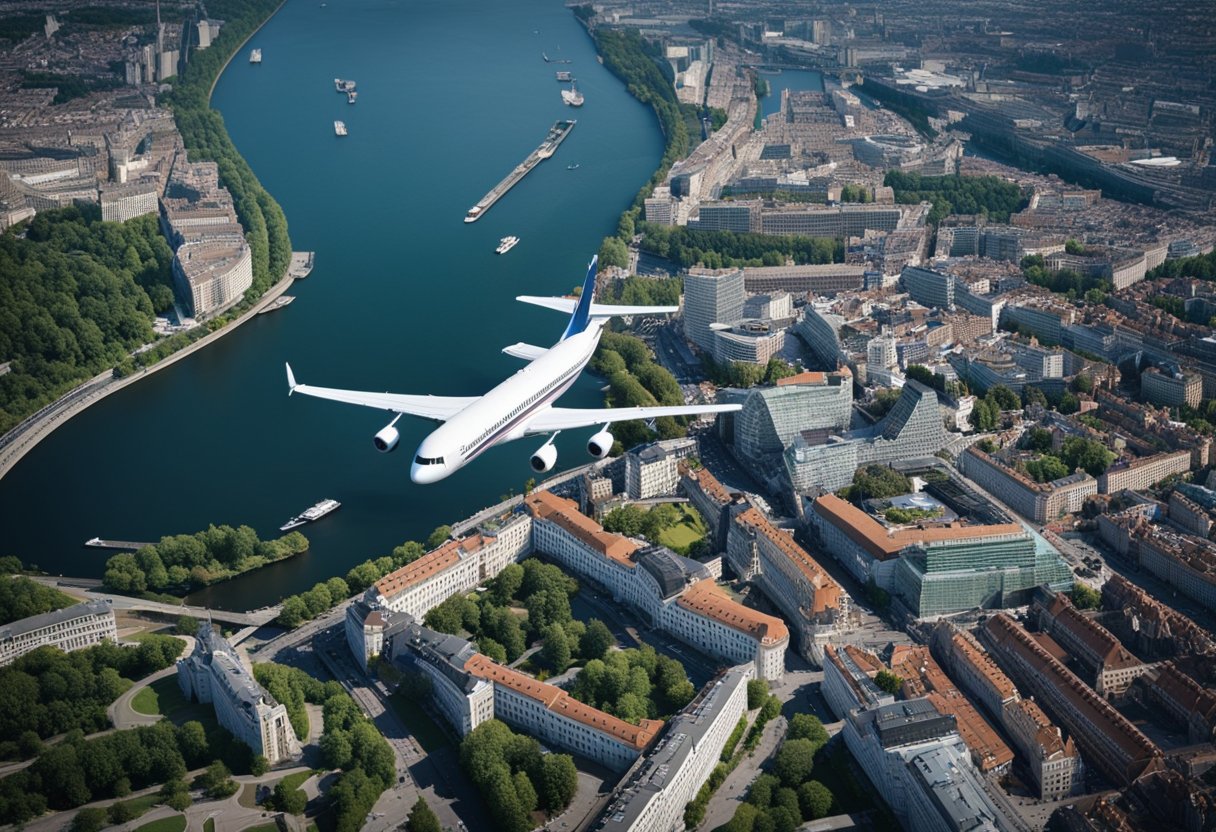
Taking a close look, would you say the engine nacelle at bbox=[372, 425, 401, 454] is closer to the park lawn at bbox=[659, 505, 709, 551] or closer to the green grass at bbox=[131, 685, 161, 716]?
the park lawn at bbox=[659, 505, 709, 551]

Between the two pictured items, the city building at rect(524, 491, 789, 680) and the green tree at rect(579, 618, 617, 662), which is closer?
the city building at rect(524, 491, 789, 680)

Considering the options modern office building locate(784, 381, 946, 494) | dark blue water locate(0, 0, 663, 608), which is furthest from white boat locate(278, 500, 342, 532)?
modern office building locate(784, 381, 946, 494)

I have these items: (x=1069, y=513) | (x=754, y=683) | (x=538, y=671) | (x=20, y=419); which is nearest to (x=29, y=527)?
(x=20, y=419)

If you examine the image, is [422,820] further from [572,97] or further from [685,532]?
[572,97]

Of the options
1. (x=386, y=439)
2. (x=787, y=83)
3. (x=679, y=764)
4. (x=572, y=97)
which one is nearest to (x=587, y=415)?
(x=386, y=439)

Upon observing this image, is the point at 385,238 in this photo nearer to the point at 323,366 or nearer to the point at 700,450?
the point at 323,366
